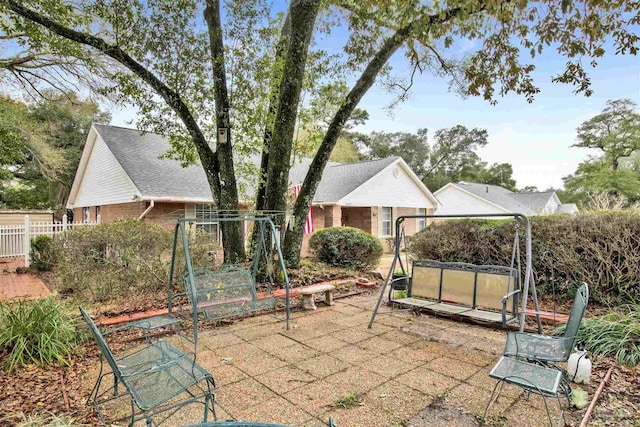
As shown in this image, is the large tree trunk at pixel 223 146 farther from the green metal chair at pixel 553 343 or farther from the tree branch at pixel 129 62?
the green metal chair at pixel 553 343

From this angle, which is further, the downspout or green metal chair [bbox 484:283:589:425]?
the downspout

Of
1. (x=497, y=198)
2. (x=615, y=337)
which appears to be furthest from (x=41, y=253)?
(x=497, y=198)

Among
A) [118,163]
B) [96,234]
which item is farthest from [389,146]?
[96,234]

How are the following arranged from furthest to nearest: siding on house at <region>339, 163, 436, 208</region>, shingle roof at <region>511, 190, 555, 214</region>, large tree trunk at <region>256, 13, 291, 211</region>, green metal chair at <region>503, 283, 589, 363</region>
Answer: shingle roof at <region>511, 190, 555, 214</region>
siding on house at <region>339, 163, 436, 208</region>
large tree trunk at <region>256, 13, 291, 211</region>
green metal chair at <region>503, 283, 589, 363</region>

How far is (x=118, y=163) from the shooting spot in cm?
1377

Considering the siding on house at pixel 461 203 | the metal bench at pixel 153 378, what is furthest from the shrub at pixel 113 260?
the siding on house at pixel 461 203

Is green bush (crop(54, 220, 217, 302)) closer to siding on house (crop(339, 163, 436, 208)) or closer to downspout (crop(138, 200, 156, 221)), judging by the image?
downspout (crop(138, 200, 156, 221))

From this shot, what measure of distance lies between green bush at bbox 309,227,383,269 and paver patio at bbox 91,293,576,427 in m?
4.26

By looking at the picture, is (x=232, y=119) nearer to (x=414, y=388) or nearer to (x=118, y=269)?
(x=118, y=269)

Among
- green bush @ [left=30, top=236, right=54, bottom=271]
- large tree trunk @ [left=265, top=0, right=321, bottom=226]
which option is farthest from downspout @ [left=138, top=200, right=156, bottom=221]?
large tree trunk @ [left=265, top=0, right=321, bottom=226]

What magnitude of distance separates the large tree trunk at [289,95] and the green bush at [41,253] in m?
8.24

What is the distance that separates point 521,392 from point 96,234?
6.77 metres

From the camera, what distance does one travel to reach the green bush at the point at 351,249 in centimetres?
1009

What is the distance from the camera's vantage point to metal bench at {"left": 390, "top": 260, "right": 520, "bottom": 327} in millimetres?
4613
